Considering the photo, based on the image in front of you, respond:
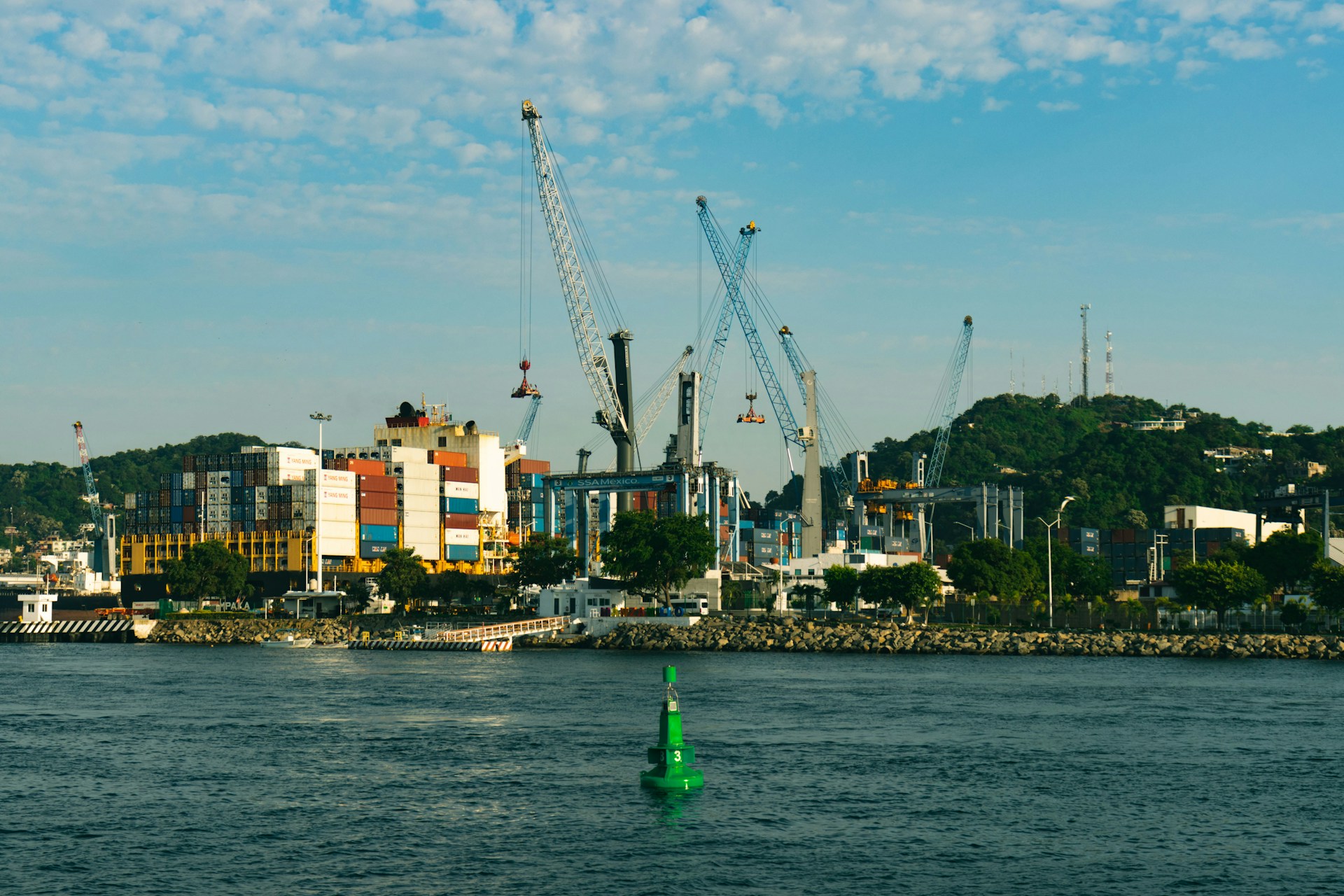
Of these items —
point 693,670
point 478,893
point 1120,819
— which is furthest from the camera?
point 693,670

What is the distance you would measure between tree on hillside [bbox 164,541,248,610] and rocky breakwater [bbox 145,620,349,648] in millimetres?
22276

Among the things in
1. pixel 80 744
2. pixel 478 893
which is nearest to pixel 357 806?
pixel 478 893

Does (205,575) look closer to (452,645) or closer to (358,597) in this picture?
(358,597)

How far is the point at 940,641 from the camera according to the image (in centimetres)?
12281

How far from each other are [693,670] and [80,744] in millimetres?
49659

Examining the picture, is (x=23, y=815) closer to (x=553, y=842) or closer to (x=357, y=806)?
(x=357, y=806)

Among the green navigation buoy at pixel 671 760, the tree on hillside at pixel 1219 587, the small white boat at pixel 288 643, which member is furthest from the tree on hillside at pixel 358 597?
the green navigation buoy at pixel 671 760

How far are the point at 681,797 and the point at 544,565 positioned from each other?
14266cm

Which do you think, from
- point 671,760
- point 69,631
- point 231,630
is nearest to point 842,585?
point 231,630

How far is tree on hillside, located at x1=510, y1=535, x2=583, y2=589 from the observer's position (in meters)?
182

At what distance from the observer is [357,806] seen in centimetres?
4016

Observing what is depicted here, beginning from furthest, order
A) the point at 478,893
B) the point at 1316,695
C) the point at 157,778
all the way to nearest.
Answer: the point at 1316,695
the point at 157,778
the point at 478,893

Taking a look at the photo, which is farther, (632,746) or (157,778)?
(632,746)

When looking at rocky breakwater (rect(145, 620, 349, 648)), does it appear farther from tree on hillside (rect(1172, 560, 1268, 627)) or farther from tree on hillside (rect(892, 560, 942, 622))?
tree on hillside (rect(1172, 560, 1268, 627))
